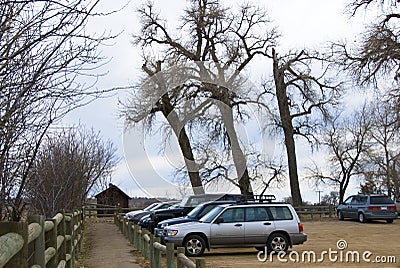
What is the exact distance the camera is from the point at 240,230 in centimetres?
1892

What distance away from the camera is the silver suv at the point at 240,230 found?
1866cm

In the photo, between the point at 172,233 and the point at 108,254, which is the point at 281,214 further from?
the point at 108,254

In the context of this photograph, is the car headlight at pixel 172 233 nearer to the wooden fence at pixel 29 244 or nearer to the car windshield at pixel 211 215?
the car windshield at pixel 211 215

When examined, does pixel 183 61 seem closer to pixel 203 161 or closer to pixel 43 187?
Answer: pixel 203 161

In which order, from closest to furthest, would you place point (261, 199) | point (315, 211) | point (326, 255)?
point (326, 255), point (261, 199), point (315, 211)

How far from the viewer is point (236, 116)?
37500 mm

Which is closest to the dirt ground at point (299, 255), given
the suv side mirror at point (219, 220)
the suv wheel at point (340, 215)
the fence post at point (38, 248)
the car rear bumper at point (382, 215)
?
the suv side mirror at point (219, 220)

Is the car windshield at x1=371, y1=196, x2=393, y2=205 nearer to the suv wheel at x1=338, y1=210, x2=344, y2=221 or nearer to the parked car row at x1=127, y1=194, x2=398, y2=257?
the suv wheel at x1=338, y1=210, x2=344, y2=221

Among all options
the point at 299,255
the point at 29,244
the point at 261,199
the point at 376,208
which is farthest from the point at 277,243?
the point at 376,208

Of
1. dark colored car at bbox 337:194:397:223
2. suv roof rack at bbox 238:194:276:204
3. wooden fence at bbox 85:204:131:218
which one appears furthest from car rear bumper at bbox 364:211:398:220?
wooden fence at bbox 85:204:131:218

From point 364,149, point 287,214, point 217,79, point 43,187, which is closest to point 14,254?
point 43,187

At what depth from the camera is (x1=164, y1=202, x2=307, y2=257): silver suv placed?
1866 cm

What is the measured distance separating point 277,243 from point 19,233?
48.9ft

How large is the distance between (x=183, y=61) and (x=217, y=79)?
257 centimetres
